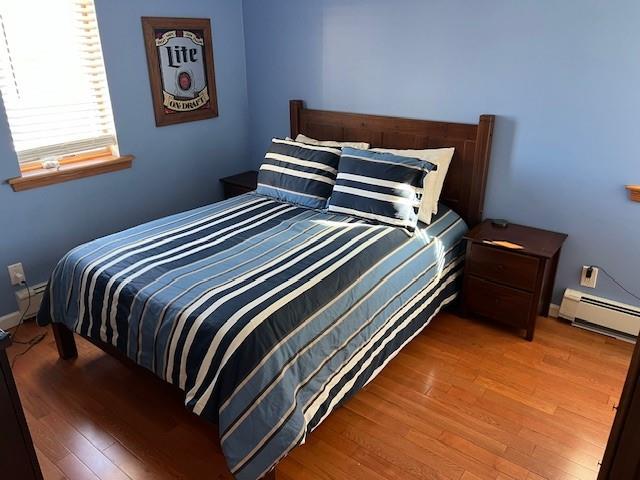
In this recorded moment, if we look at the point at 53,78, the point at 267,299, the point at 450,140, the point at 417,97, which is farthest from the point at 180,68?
the point at 267,299

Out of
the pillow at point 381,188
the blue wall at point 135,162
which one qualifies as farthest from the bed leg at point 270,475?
the blue wall at point 135,162

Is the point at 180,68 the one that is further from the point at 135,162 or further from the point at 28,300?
the point at 28,300

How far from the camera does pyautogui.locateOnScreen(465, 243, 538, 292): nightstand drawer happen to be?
2506mm

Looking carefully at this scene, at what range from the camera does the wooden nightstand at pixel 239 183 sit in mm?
3634

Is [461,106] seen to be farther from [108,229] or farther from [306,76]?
[108,229]

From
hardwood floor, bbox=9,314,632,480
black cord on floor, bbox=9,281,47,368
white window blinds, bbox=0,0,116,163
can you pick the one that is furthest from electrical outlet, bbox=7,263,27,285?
white window blinds, bbox=0,0,116,163

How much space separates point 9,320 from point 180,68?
6.35 ft

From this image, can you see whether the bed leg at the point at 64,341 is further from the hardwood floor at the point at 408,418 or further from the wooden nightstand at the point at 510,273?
the wooden nightstand at the point at 510,273

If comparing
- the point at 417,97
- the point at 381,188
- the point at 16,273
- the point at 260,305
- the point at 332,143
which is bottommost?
the point at 16,273

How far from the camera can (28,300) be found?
2873 mm

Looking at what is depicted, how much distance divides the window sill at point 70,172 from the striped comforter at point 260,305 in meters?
0.70

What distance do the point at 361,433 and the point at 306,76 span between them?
245 centimetres

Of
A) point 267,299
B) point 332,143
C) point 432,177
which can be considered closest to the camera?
point 267,299

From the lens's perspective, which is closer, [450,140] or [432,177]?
[432,177]
